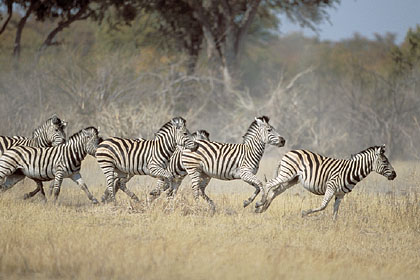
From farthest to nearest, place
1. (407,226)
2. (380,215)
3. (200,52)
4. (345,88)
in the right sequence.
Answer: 1. (200,52)
2. (345,88)
3. (380,215)
4. (407,226)

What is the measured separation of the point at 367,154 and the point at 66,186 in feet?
23.2

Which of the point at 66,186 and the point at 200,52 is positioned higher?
the point at 200,52

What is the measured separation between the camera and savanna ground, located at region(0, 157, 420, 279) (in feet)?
21.8

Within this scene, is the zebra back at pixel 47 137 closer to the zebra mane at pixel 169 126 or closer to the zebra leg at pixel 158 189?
the zebra mane at pixel 169 126

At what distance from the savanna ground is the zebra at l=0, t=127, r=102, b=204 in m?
0.51

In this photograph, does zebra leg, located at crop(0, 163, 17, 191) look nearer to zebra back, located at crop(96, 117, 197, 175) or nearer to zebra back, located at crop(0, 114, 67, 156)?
zebra back, located at crop(0, 114, 67, 156)

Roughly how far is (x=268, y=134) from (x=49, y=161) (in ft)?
12.6

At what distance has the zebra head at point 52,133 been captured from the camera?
12.0 meters

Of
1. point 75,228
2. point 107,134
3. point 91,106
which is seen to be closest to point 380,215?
point 75,228

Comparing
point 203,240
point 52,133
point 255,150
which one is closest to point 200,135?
point 255,150

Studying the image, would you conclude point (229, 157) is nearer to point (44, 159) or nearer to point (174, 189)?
point (174, 189)

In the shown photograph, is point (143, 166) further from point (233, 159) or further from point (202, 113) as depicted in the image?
point (202, 113)

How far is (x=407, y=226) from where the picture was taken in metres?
9.95

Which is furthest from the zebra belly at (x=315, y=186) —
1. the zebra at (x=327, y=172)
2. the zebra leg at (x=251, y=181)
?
→ the zebra leg at (x=251, y=181)
